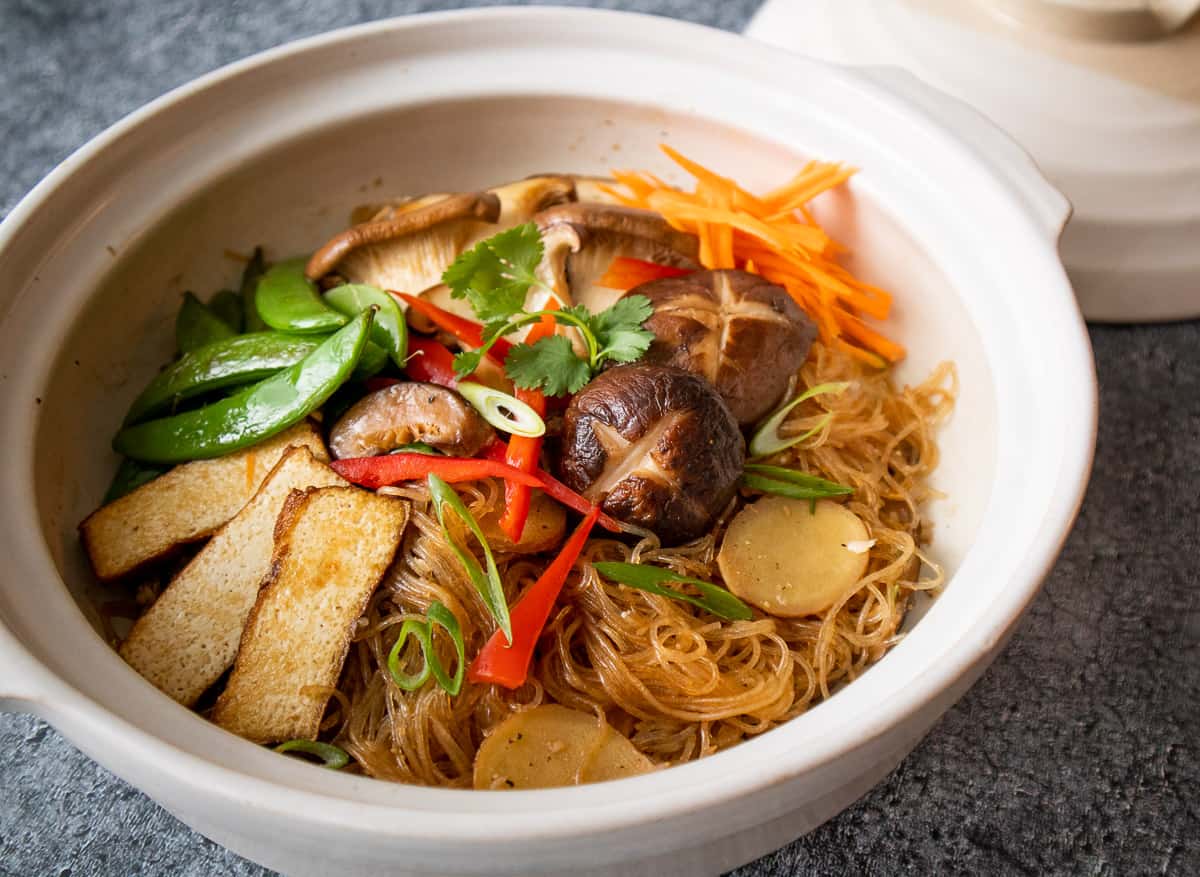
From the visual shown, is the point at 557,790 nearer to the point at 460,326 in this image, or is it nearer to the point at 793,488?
the point at 793,488

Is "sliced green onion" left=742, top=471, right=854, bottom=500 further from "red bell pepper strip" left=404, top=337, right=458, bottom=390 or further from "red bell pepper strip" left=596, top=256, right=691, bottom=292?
"red bell pepper strip" left=404, top=337, right=458, bottom=390

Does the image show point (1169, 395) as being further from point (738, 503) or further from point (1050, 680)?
point (738, 503)

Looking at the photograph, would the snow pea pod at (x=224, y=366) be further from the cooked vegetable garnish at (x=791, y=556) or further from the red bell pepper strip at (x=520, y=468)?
the cooked vegetable garnish at (x=791, y=556)

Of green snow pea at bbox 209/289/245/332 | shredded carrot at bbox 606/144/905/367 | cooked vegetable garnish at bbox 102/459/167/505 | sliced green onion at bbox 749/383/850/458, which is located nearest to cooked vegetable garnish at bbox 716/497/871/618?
sliced green onion at bbox 749/383/850/458

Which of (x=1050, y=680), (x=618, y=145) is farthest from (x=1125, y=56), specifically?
(x=1050, y=680)

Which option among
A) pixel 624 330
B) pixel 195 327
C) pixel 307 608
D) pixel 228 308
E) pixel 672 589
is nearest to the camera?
pixel 307 608

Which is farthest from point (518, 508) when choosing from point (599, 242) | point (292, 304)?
point (292, 304)

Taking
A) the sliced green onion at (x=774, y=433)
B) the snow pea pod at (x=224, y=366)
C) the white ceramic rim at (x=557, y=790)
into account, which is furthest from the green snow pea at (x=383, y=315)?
the white ceramic rim at (x=557, y=790)
